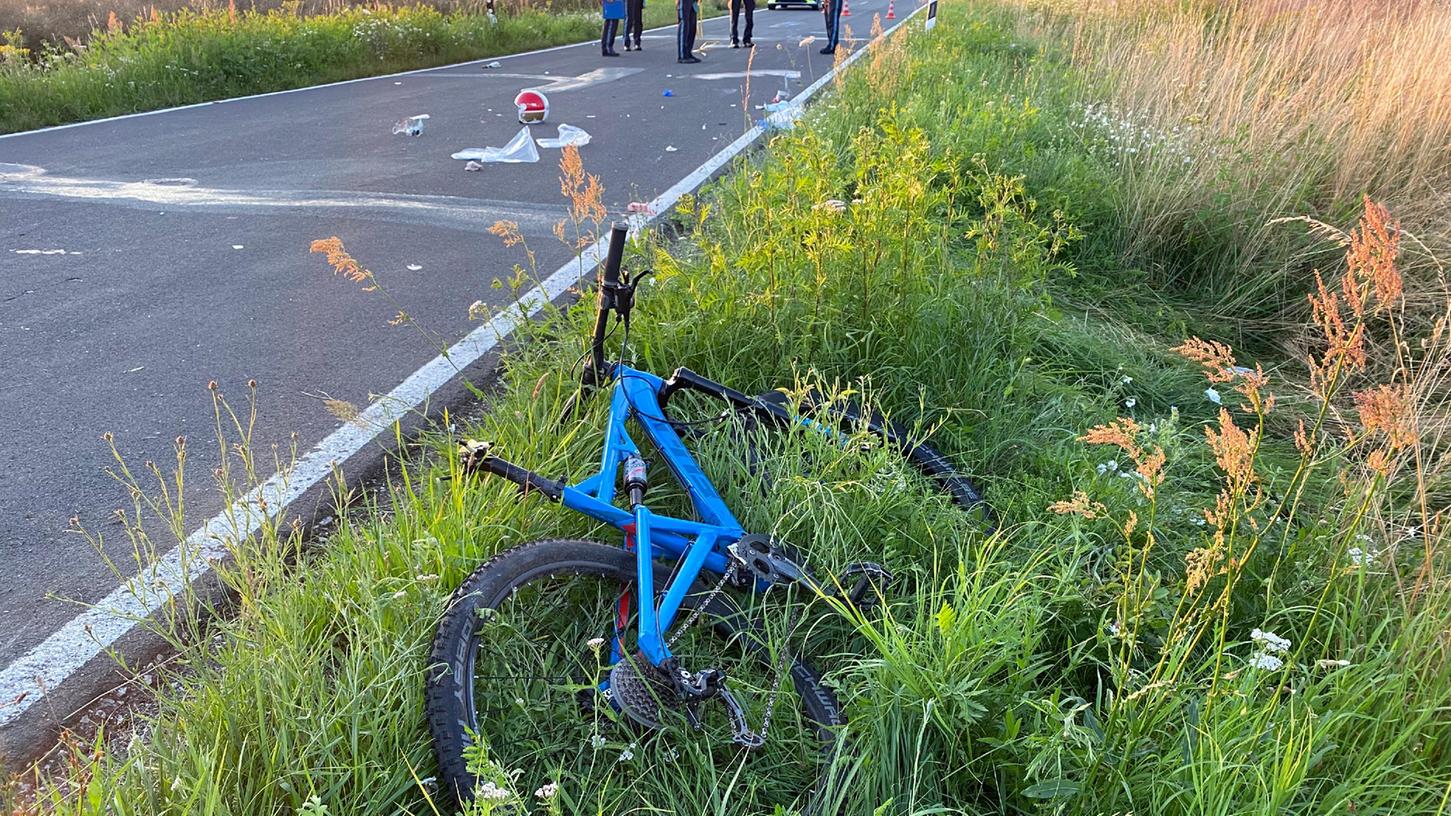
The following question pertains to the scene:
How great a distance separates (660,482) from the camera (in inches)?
120

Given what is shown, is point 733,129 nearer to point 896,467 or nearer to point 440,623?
point 896,467

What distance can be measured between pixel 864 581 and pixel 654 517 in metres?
0.55

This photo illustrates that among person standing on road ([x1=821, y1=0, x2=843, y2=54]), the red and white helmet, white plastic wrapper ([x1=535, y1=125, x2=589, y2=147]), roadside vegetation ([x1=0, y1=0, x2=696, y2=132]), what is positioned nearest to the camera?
white plastic wrapper ([x1=535, y1=125, x2=589, y2=147])

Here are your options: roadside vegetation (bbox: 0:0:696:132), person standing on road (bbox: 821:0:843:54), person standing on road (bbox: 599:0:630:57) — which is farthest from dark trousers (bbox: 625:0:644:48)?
person standing on road (bbox: 821:0:843:54)

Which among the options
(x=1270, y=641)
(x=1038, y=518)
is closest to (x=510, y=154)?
(x=1038, y=518)

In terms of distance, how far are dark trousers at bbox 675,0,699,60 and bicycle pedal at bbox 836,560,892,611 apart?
1370cm

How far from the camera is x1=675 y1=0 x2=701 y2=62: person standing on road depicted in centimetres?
1470

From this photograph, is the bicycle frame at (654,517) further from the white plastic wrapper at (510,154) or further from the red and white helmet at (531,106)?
the red and white helmet at (531,106)

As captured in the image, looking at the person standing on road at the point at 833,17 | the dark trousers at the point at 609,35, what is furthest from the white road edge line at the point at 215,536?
the person standing on road at the point at 833,17

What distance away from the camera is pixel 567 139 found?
8438mm

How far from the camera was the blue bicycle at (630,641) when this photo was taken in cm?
204

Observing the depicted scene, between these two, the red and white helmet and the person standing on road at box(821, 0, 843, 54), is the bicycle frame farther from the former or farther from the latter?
the person standing on road at box(821, 0, 843, 54)

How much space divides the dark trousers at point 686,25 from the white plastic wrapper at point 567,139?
696 cm

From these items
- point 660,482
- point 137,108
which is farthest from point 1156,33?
point 137,108
